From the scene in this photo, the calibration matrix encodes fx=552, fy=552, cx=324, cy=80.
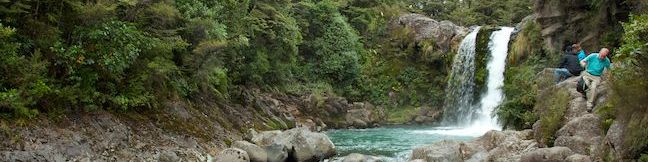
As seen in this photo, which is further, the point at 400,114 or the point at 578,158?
the point at 400,114

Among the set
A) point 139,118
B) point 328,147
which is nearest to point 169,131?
point 139,118

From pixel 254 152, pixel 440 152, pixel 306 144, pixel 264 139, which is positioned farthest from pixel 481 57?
pixel 254 152

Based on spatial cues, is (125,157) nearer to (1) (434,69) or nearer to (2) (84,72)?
(2) (84,72)

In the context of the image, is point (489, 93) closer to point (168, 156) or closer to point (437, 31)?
point (437, 31)

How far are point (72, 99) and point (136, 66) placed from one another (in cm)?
223

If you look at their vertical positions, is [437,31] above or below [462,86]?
above

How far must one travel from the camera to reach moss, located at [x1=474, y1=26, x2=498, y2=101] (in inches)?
1059

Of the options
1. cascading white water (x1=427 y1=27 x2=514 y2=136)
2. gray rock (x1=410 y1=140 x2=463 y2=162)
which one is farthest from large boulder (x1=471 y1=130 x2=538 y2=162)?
cascading white water (x1=427 y1=27 x2=514 y2=136)

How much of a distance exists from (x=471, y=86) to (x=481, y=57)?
1.61 m

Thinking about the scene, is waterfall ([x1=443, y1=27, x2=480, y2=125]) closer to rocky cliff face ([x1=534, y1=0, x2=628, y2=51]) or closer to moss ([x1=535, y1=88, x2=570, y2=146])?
rocky cliff face ([x1=534, y1=0, x2=628, y2=51])

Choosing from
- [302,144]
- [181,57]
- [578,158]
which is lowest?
[302,144]

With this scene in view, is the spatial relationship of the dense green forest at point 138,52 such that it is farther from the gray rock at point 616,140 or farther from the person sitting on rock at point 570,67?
the gray rock at point 616,140

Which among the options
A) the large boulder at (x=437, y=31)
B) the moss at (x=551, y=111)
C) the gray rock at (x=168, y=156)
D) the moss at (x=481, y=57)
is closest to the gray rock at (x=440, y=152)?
the moss at (x=551, y=111)

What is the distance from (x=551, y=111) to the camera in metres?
12.3
